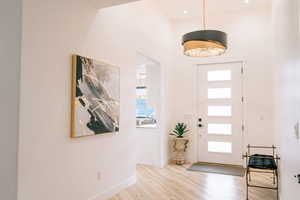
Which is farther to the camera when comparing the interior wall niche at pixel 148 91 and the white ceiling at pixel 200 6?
the interior wall niche at pixel 148 91

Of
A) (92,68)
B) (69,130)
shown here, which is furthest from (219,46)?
(69,130)

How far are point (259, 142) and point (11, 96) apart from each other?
496 cm

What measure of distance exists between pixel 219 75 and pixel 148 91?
5.83 ft

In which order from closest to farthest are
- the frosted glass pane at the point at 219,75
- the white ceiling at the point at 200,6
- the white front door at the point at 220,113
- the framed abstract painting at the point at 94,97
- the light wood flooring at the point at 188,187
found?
the framed abstract painting at the point at 94,97, the light wood flooring at the point at 188,187, the white ceiling at the point at 200,6, the white front door at the point at 220,113, the frosted glass pane at the point at 219,75

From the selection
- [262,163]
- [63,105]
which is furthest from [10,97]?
[262,163]

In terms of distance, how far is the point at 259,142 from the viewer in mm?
5270

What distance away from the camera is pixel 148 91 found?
572cm

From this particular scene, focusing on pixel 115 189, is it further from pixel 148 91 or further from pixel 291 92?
pixel 291 92

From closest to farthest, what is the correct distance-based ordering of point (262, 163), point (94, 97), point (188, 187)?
point (94, 97), point (262, 163), point (188, 187)

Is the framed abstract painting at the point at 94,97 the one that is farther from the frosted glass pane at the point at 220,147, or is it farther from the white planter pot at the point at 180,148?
the frosted glass pane at the point at 220,147

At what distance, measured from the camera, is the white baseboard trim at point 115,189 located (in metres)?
3.28

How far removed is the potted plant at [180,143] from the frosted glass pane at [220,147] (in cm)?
60

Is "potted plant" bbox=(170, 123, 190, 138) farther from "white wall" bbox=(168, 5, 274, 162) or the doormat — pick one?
the doormat

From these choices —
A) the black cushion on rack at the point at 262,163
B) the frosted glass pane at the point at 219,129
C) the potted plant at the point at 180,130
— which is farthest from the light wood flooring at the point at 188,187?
the frosted glass pane at the point at 219,129
